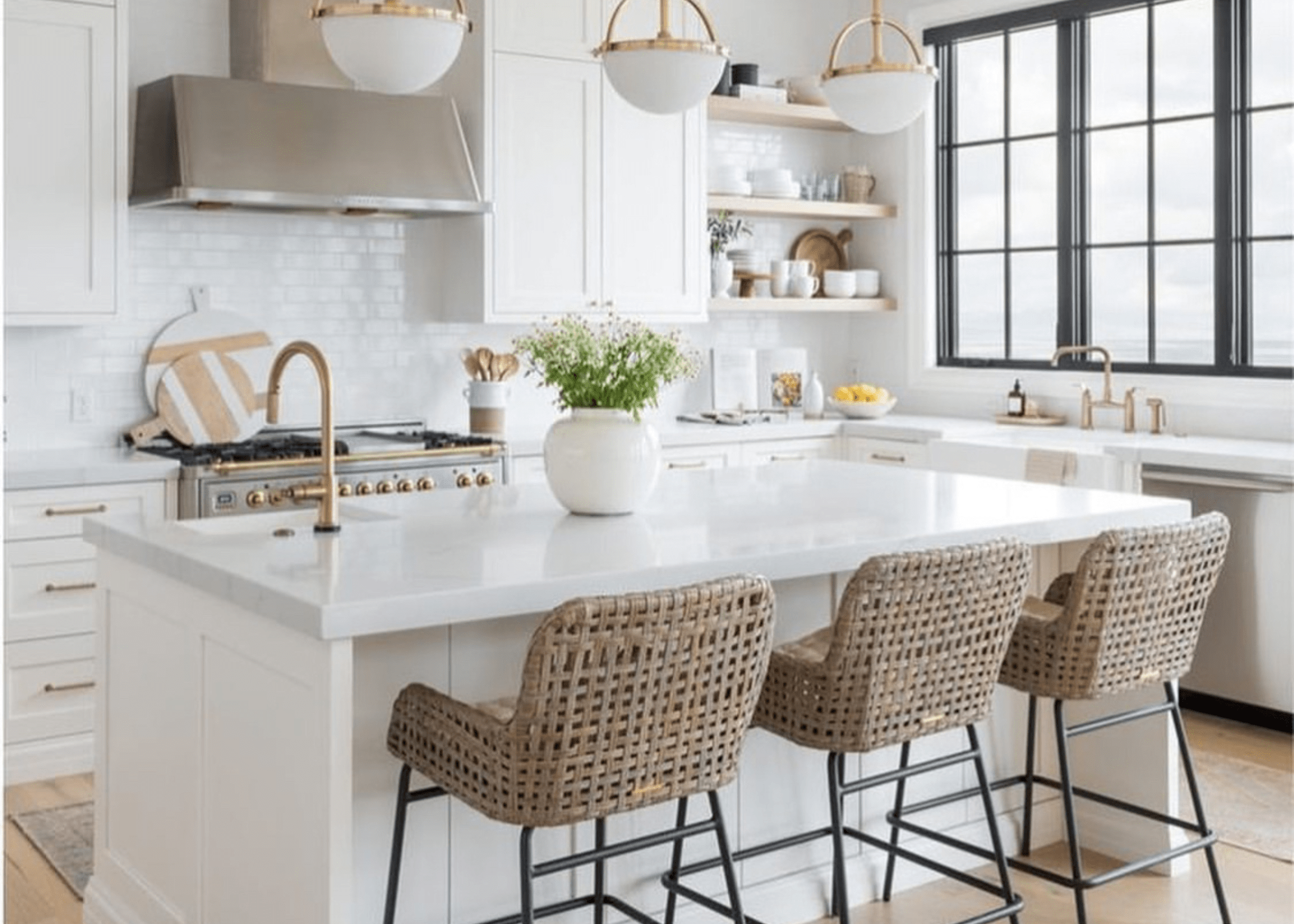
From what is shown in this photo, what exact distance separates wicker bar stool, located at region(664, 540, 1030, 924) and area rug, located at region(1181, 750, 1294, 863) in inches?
53.9

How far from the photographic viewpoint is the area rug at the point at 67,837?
371cm

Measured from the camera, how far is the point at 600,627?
7.39 feet

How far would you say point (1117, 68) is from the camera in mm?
6180

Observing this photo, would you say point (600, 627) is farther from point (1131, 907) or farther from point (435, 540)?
point (1131, 907)

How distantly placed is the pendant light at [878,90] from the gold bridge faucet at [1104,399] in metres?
2.79

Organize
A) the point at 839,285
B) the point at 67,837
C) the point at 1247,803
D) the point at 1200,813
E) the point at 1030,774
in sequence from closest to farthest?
the point at 1200,813, the point at 1030,774, the point at 67,837, the point at 1247,803, the point at 839,285

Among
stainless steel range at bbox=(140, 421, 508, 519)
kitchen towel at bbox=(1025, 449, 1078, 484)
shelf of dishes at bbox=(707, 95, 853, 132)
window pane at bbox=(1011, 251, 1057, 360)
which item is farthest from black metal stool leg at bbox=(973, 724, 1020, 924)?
shelf of dishes at bbox=(707, 95, 853, 132)

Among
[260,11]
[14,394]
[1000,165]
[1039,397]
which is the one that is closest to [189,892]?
[14,394]

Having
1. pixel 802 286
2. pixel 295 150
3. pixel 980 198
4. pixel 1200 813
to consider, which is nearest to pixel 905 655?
pixel 1200 813

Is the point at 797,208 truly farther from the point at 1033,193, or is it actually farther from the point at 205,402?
the point at 205,402

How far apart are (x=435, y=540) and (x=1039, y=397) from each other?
417 centimetres

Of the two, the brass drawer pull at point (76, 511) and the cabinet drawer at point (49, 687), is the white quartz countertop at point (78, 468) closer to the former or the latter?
the brass drawer pull at point (76, 511)

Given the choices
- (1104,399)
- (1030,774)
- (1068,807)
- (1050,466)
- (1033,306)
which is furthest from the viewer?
(1033,306)

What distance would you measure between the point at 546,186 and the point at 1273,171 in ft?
9.37
